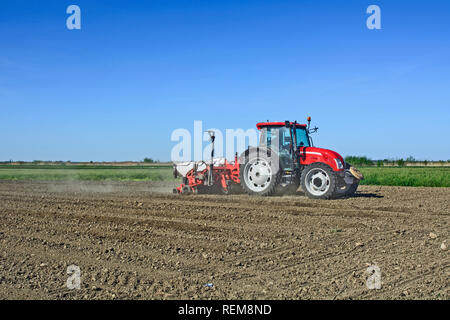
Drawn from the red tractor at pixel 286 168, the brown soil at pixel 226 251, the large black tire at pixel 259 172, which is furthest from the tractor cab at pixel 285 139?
the brown soil at pixel 226 251

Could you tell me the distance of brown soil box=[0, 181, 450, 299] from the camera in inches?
206

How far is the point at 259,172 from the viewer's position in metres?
14.5

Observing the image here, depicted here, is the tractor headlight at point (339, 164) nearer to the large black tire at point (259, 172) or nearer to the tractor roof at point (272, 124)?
the tractor roof at point (272, 124)

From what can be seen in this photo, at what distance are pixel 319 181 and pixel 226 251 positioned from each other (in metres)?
7.28

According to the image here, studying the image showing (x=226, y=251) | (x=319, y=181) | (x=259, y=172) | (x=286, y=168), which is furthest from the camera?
(x=259, y=172)

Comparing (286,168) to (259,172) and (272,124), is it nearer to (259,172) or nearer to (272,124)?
(259,172)

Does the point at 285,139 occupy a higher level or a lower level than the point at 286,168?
higher

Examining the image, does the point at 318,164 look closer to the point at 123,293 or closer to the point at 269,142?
the point at 269,142

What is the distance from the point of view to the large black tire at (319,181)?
44.0ft

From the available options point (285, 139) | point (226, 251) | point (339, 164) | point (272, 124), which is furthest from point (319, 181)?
point (226, 251)

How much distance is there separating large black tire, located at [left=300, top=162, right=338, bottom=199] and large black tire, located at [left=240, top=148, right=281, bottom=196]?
3.14 ft

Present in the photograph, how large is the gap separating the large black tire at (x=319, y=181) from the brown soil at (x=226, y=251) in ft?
3.61

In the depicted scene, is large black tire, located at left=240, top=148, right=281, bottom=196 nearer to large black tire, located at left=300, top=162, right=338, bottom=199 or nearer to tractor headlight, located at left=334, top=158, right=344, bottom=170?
large black tire, located at left=300, top=162, right=338, bottom=199
